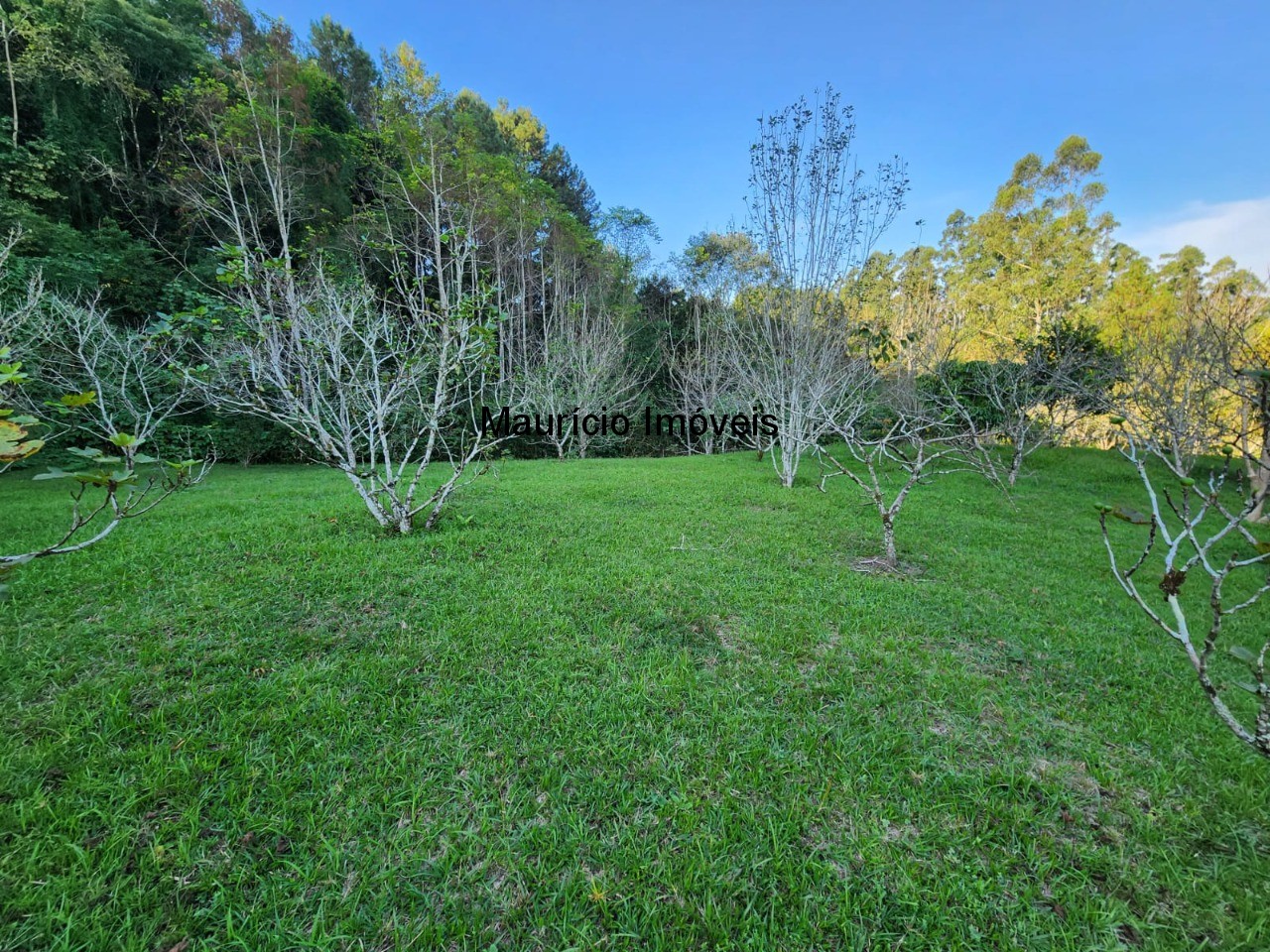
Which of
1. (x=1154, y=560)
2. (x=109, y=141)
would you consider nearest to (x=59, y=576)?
(x=1154, y=560)

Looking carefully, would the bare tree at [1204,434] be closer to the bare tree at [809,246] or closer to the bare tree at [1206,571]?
the bare tree at [1206,571]

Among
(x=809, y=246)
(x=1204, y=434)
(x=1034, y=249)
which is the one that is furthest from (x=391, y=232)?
(x=1034, y=249)

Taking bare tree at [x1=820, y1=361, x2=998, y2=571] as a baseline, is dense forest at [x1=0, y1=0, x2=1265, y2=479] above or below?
above

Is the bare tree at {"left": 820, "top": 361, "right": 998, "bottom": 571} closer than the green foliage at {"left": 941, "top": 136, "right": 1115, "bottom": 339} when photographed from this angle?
Yes

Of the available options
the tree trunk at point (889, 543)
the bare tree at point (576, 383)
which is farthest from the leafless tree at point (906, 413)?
the bare tree at point (576, 383)

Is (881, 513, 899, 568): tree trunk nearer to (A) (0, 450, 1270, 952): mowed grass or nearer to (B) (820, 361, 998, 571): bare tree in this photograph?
(B) (820, 361, 998, 571): bare tree

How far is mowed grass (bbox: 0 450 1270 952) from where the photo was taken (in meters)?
1.26

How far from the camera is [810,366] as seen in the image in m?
6.43

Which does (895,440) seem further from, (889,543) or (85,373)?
(85,373)

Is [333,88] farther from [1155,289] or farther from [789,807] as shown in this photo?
[1155,289]

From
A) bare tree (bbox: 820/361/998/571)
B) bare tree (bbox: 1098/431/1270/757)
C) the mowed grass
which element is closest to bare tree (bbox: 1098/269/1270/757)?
bare tree (bbox: 1098/431/1270/757)

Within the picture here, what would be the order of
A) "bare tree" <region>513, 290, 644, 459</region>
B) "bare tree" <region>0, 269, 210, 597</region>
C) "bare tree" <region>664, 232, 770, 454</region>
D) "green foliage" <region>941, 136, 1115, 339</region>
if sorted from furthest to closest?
1. "green foliage" <region>941, 136, 1115, 339</region>
2. "bare tree" <region>513, 290, 644, 459</region>
3. "bare tree" <region>664, 232, 770, 454</region>
4. "bare tree" <region>0, 269, 210, 597</region>

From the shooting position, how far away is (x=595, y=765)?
1.73 m

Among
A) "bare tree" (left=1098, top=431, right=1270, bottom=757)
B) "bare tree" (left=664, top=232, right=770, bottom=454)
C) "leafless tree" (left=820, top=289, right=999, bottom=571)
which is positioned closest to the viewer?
"bare tree" (left=1098, top=431, right=1270, bottom=757)
